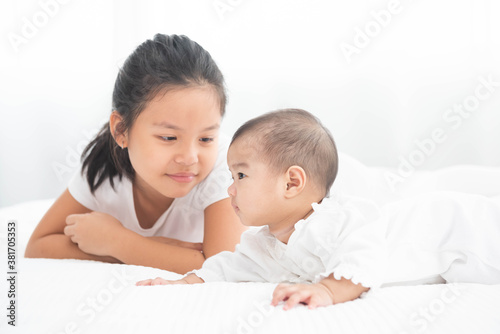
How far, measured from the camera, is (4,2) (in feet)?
8.14

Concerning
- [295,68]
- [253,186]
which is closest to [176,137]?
[253,186]

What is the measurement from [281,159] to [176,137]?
0.31m

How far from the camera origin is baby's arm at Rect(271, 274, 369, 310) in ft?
2.41

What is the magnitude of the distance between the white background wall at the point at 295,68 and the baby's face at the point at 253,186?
1.61 m

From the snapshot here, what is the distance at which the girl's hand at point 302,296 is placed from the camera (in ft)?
2.39

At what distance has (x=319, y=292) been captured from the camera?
75 centimetres

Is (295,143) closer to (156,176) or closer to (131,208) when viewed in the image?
(156,176)

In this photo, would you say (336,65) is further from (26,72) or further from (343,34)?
(26,72)

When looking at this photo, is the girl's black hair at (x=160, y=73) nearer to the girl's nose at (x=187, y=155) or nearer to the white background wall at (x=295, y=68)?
the girl's nose at (x=187, y=155)

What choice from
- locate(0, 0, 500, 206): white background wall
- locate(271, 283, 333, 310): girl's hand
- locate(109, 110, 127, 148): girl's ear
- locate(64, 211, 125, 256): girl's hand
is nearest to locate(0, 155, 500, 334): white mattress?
locate(271, 283, 333, 310): girl's hand

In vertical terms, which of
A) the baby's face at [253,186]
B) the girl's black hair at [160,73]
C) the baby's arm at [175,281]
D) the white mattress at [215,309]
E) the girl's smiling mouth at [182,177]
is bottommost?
the baby's arm at [175,281]

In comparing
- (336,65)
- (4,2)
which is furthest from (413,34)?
(4,2)

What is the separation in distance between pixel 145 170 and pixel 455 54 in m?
1.85

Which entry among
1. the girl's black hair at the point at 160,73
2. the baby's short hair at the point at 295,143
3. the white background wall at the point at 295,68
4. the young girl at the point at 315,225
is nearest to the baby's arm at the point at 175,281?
the young girl at the point at 315,225
